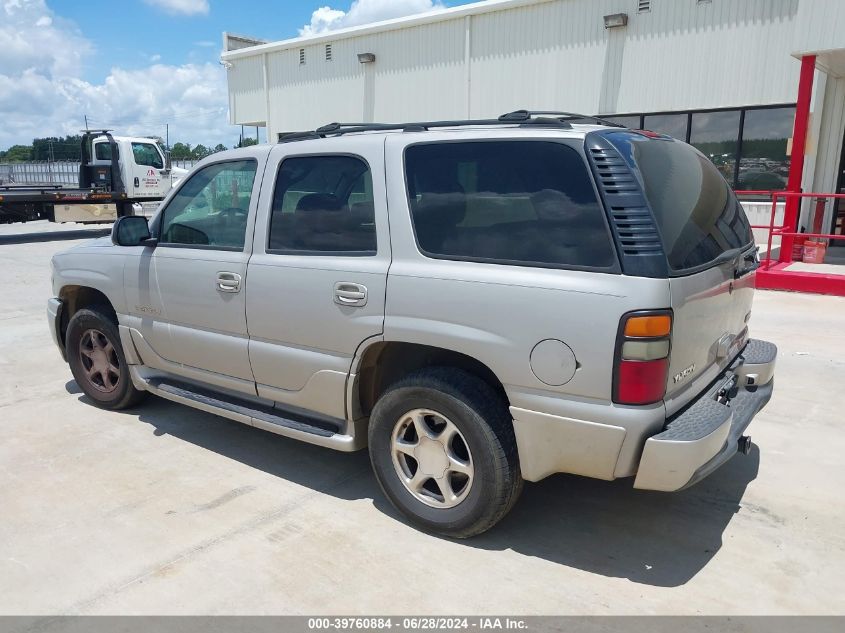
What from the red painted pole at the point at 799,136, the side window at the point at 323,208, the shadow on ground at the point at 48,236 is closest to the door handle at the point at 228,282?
the side window at the point at 323,208

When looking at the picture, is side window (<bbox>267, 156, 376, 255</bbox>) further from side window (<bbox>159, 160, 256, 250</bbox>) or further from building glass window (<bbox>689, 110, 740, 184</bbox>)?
building glass window (<bbox>689, 110, 740, 184</bbox>)

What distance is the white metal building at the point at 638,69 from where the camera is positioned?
12586 mm

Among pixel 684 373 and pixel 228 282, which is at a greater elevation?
pixel 228 282

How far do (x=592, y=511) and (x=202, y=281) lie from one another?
260 cm

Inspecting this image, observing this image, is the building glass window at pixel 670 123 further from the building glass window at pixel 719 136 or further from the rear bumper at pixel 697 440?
the rear bumper at pixel 697 440

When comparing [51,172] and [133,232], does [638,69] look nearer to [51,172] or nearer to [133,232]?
[133,232]

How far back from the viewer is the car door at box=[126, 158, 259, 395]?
3.97 meters

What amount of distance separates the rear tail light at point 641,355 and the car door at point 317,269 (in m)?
1.18

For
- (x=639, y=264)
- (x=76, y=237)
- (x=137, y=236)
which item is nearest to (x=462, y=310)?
(x=639, y=264)

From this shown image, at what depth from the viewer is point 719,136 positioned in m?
14.6

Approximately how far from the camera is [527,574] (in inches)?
119

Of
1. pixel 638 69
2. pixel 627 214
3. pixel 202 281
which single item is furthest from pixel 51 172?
pixel 627 214
